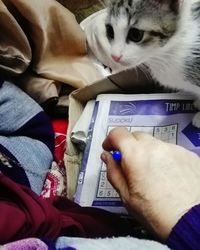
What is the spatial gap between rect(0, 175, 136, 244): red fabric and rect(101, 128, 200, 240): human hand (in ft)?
0.22

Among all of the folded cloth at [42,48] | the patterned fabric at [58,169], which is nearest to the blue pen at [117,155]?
the patterned fabric at [58,169]

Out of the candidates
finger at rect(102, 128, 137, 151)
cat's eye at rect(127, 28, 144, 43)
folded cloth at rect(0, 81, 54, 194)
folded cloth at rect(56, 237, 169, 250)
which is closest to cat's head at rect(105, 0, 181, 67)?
cat's eye at rect(127, 28, 144, 43)

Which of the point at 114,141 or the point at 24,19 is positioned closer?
the point at 114,141

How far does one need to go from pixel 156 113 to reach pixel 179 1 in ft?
0.97

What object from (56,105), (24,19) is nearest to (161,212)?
(56,105)

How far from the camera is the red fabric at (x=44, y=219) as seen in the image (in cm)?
58

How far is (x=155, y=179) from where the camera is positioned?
66cm

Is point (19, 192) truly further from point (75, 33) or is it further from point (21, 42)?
point (75, 33)

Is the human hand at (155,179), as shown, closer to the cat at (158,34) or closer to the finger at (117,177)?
the finger at (117,177)

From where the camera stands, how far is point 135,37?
82 cm

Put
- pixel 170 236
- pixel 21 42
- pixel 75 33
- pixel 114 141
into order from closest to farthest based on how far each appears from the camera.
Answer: pixel 170 236, pixel 114 141, pixel 21 42, pixel 75 33

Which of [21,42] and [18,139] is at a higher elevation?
[21,42]

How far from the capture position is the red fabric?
0.58 meters

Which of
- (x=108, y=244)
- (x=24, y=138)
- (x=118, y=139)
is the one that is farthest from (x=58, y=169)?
(x=108, y=244)
